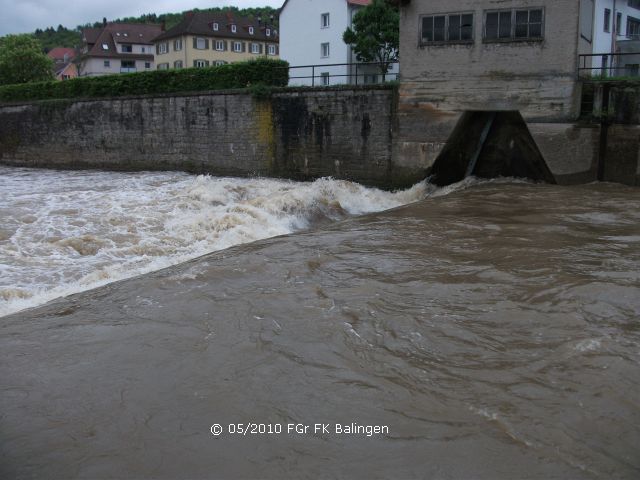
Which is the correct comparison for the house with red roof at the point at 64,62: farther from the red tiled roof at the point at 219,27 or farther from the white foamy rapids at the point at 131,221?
the white foamy rapids at the point at 131,221

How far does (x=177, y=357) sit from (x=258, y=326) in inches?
42.9

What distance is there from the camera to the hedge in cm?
2303

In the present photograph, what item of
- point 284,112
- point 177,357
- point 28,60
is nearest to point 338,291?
point 177,357

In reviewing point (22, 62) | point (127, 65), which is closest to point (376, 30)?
point (22, 62)

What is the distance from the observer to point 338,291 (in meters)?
8.04

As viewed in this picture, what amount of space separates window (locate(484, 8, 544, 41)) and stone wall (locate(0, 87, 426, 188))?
3471mm

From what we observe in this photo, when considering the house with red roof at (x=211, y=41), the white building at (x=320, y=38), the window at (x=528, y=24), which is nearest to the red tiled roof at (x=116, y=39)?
the house with red roof at (x=211, y=41)

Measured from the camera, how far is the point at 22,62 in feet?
146

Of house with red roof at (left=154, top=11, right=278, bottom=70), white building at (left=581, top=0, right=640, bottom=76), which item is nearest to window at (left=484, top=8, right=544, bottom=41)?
white building at (left=581, top=0, right=640, bottom=76)

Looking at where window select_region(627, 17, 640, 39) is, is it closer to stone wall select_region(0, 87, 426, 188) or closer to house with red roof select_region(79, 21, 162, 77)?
stone wall select_region(0, 87, 426, 188)

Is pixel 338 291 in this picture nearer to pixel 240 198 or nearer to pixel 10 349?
pixel 10 349

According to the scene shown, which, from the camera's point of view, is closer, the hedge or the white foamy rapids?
the white foamy rapids

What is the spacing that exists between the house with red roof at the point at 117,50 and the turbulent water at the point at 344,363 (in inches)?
2965

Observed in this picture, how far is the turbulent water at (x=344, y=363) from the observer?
14.4 ft
